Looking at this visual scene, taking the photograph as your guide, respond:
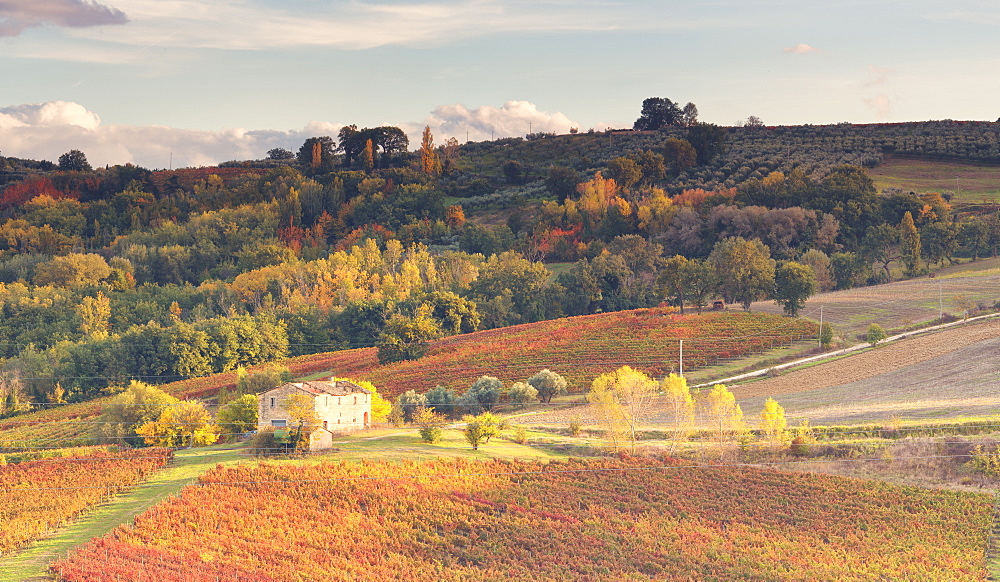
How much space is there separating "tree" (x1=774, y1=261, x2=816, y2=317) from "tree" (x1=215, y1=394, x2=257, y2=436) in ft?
169

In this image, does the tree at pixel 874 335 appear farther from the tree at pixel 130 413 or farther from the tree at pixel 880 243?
the tree at pixel 130 413

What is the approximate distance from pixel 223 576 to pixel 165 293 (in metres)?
107

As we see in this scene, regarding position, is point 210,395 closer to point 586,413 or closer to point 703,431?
point 586,413

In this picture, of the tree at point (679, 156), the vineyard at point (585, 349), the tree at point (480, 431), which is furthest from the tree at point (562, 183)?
the tree at point (480, 431)

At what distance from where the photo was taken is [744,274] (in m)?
99.1

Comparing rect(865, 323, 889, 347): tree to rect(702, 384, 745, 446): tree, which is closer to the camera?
rect(702, 384, 745, 446): tree

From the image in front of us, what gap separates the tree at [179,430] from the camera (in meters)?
64.4

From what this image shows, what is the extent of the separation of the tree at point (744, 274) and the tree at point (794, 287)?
1.38 metres

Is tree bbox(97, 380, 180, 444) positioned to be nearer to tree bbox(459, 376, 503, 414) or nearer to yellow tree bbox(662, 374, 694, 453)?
tree bbox(459, 376, 503, 414)

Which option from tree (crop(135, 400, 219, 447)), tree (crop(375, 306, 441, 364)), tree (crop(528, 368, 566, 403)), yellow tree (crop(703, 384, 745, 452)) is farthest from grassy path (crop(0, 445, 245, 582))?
tree (crop(375, 306, 441, 364))

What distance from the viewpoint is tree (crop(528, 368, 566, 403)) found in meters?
76.6

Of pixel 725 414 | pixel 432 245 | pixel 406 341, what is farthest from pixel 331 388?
pixel 432 245

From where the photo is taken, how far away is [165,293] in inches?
5581

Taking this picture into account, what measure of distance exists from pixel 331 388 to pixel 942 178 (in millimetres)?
116150
